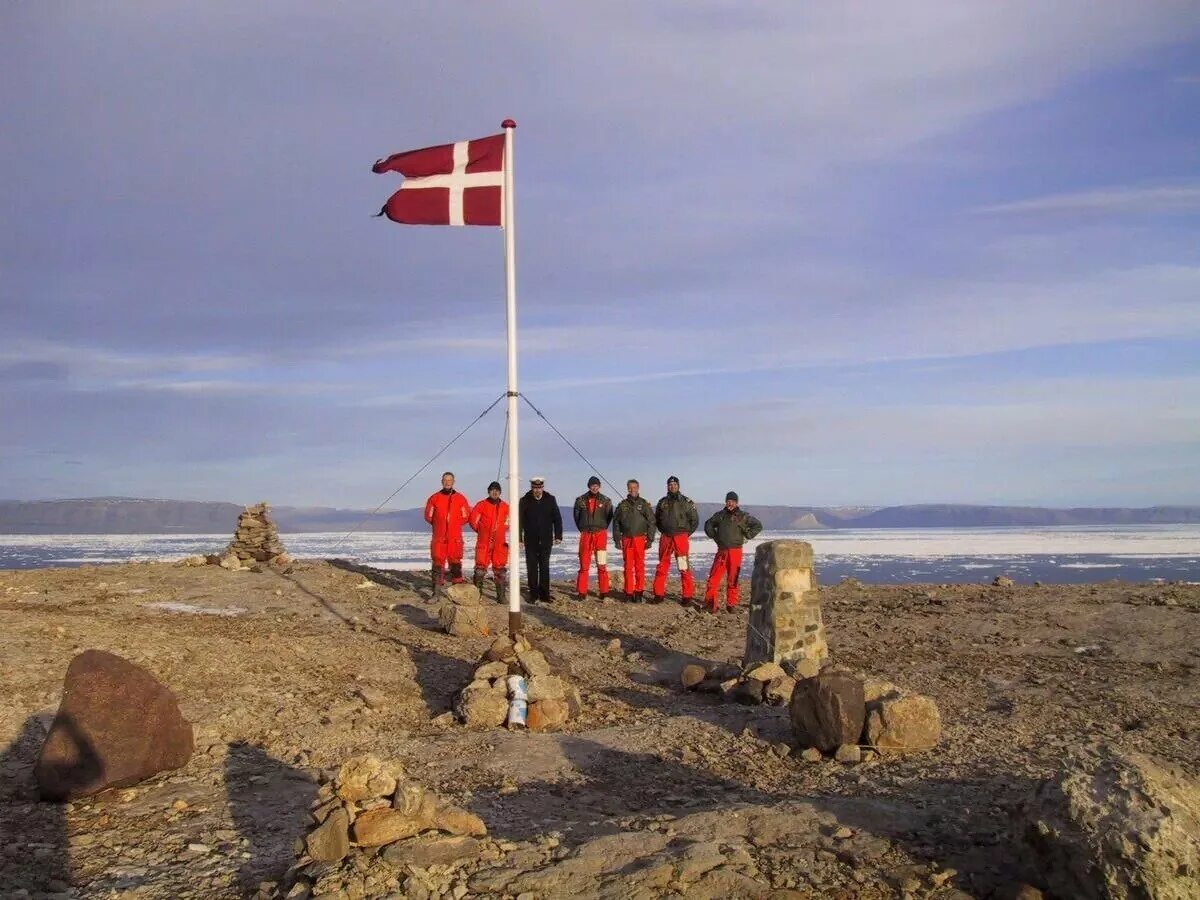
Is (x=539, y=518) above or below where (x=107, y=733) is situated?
above

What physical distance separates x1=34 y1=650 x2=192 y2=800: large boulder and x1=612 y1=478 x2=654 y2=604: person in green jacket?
1034cm

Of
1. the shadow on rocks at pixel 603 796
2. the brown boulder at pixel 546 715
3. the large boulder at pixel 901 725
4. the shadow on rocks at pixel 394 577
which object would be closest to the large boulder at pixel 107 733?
the shadow on rocks at pixel 603 796

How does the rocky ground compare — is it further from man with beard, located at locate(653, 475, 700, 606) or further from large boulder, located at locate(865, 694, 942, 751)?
man with beard, located at locate(653, 475, 700, 606)

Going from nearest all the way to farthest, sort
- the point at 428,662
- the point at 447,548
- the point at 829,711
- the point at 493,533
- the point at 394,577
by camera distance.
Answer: the point at 829,711
the point at 428,662
the point at 493,533
the point at 447,548
the point at 394,577

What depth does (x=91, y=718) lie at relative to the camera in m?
7.82

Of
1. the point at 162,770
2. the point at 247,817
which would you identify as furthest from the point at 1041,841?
the point at 162,770

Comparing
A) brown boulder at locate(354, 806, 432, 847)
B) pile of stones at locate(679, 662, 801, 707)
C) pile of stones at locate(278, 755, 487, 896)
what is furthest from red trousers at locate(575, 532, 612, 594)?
brown boulder at locate(354, 806, 432, 847)

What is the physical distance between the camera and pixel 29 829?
683 cm

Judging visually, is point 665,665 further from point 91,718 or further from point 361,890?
point 361,890

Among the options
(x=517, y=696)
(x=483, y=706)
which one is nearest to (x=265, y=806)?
(x=483, y=706)

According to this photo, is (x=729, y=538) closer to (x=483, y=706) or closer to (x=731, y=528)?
(x=731, y=528)

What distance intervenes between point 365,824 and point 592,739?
4102 mm

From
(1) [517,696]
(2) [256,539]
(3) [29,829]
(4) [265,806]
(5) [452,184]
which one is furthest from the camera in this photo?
(2) [256,539]

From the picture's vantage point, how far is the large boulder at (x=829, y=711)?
333 inches
